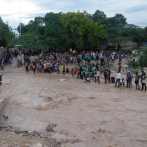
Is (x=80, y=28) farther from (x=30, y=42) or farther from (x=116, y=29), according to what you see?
(x=116, y=29)

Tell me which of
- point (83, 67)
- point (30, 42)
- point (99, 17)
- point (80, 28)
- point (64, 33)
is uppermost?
point (99, 17)

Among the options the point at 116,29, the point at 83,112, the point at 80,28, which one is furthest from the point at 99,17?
the point at 83,112

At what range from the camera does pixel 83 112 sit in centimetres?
899

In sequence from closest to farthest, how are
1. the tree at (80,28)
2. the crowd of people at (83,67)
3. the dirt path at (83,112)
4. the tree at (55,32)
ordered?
the dirt path at (83,112) → the crowd of people at (83,67) → the tree at (55,32) → the tree at (80,28)

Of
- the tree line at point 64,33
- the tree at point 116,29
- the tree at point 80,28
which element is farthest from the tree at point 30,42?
the tree at point 116,29

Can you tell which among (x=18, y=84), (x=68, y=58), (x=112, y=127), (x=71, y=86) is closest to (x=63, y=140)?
(x=112, y=127)

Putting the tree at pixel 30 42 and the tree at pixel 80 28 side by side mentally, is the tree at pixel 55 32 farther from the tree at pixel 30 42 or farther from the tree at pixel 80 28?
the tree at pixel 30 42

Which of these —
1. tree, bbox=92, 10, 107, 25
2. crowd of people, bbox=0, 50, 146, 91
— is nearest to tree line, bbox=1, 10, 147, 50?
crowd of people, bbox=0, 50, 146, 91

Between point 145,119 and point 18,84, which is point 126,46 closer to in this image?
point 18,84

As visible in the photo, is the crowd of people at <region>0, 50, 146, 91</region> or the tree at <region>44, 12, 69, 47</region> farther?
the tree at <region>44, 12, 69, 47</region>

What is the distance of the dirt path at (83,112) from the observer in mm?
6602

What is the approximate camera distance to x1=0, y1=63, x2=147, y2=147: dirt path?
260 inches

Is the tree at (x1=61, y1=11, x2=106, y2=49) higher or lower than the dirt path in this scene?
higher

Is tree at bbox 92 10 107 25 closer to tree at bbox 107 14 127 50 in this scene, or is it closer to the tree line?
tree at bbox 107 14 127 50
